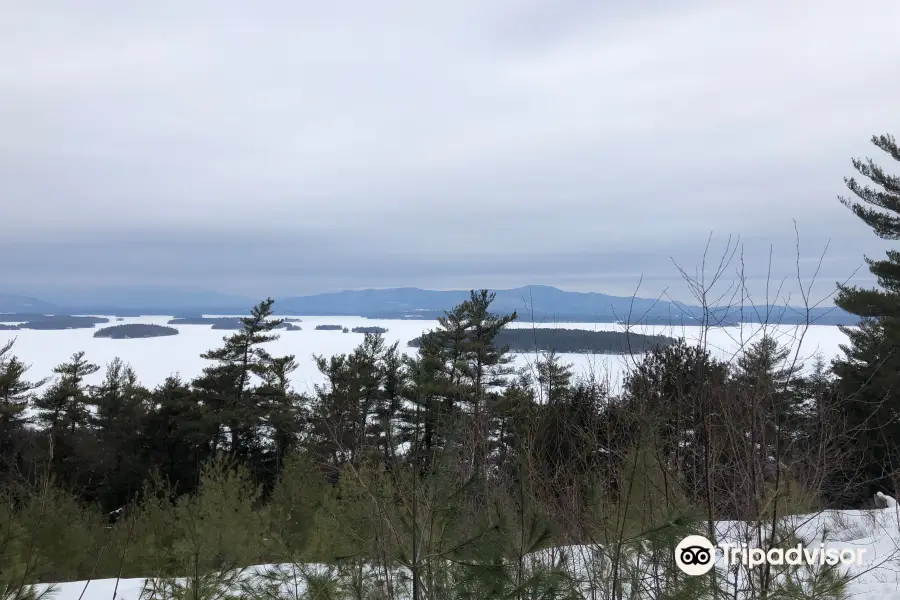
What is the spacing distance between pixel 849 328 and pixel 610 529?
820 inches

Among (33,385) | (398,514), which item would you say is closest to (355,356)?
(33,385)

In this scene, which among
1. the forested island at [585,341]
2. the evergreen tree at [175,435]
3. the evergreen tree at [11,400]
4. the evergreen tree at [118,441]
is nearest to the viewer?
the forested island at [585,341]

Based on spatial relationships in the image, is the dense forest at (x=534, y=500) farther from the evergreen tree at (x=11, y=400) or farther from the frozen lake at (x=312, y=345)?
the evergreen tree at (x=11, y=400)

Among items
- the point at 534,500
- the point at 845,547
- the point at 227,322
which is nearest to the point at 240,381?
the point at 227,322

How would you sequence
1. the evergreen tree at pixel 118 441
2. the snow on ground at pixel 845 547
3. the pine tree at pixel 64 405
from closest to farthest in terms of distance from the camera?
the snow on ground at pixel 845 547, the evergreen tree at pixel 118 441, the pine tree at pixel 64 405

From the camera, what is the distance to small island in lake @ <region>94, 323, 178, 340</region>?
2170 inches

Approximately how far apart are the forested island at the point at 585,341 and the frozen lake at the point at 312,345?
0.30ft

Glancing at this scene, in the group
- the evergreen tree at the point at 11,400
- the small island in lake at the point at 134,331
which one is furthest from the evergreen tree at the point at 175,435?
the small island in lake at the point at 134,331

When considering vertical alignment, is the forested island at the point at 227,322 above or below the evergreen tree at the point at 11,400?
above

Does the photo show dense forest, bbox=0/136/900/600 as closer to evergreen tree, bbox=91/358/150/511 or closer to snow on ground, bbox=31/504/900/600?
snow on ground, bbox=31/504/900/600

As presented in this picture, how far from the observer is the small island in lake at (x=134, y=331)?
55125mm

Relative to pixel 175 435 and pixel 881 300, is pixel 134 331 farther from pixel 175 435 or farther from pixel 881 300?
pixel 881 300

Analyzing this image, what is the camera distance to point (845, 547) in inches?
269

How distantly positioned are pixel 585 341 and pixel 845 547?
12.0ft
